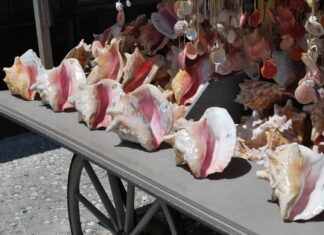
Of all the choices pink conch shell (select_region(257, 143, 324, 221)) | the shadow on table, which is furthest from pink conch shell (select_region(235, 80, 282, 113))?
the shadow on table

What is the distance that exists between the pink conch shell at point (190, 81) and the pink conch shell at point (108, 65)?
242mm

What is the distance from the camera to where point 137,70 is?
1788 mm

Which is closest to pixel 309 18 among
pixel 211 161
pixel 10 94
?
pixel 211 161

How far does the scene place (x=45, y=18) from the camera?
7.05ft

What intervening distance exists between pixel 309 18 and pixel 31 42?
3184mm

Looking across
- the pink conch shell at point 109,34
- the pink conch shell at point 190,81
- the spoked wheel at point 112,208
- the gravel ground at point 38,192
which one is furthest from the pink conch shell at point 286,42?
the gravel ground at point 38,192

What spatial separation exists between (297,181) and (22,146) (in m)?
3.08

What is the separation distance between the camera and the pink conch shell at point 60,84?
1787mm

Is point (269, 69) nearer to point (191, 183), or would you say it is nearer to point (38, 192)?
point (191, 183)

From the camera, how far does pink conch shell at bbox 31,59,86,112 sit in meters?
1.79

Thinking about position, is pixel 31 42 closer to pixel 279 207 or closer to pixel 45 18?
pixel 45 18

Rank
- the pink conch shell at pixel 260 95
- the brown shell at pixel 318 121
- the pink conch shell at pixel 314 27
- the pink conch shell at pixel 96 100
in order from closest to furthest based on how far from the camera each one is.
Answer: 1. the pink conch shell at pixel 314 27
2. the brown shell at pixel 318 121
3. the pink conch shell at pixel 260 95
4. the pink conch shell at pixel 96 100

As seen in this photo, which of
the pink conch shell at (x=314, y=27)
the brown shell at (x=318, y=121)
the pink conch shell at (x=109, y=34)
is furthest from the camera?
the pink conch shell at (x=109, y=34)

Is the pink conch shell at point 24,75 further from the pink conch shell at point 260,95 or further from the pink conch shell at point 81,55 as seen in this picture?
the pink conch shell at point 260,95
